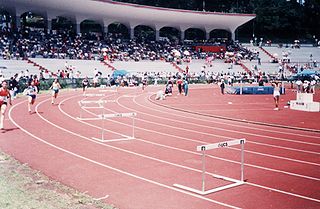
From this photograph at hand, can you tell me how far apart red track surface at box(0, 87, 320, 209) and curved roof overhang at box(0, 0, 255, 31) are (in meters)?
30.8

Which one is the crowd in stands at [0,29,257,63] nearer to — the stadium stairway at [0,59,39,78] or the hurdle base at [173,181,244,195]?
the stadium stairway at [0,59,39,78]

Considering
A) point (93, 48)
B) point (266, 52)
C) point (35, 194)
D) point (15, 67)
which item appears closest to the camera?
point (35, 194)

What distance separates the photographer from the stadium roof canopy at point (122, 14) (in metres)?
48.0

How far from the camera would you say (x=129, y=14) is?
189 feet

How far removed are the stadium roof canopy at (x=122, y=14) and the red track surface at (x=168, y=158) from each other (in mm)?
30695

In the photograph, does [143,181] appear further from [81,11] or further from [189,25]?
[189,25]

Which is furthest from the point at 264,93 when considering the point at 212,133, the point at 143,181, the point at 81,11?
the point at 143,181

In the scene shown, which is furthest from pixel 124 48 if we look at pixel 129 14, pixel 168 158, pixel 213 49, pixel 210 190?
pixel 210 190

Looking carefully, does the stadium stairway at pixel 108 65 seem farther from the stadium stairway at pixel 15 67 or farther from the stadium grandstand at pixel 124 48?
the stadium stairway at pixel 15 67

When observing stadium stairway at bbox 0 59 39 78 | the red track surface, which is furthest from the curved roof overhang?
the red track surface

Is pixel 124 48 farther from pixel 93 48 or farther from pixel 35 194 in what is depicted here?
pixel 35 194

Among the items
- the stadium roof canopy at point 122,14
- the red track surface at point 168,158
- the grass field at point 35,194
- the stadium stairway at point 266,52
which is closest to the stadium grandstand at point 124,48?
the stadium roof canopy at point 122,14

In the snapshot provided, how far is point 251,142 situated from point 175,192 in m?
6.30

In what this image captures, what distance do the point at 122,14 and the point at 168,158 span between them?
4778cm
